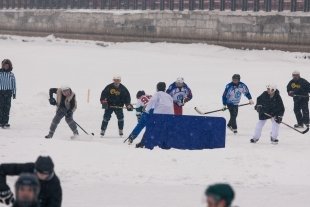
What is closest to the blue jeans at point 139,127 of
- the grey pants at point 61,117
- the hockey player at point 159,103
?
the hockey player at point 159,103

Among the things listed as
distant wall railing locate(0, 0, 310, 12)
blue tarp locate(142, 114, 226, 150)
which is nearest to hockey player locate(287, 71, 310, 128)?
blue tarp locate(142, 114, 226, 150)

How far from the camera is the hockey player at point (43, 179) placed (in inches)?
224

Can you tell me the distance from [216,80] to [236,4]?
843 centimetres

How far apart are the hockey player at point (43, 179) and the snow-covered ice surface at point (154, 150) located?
3.15m

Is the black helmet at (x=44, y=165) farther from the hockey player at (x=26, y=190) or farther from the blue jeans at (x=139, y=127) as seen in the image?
the blue jeans at (x=139, y=127)

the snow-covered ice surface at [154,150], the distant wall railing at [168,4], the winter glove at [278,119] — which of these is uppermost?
the distant wall railing at [168,4]

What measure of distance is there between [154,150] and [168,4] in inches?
1020

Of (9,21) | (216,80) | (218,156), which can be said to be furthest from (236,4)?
(218,156)

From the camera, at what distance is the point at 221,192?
15.6 feet

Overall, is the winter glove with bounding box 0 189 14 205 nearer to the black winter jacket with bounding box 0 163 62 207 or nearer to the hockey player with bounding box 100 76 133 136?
the black winter jacket with bounding box 0 163 62 207

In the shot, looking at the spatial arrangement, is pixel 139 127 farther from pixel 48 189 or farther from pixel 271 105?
pixel 48 189

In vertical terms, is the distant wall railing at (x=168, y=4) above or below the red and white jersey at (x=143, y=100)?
above

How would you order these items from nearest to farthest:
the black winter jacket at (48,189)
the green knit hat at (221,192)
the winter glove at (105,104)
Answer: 1. the green knit hat at (221,192)
2. the black winter jacket at (48,189)
3. the winter glove at (105,104)

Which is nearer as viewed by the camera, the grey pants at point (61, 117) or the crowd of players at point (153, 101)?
the crowd of players at point (153, 101)
